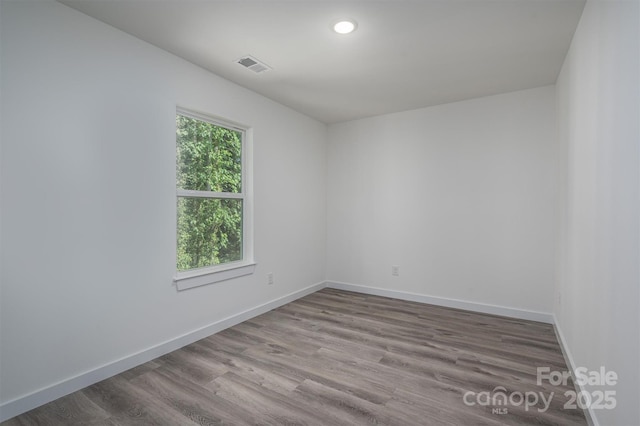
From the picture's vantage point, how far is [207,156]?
3104 mm

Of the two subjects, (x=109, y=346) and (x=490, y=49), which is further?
(x=490, y=49)

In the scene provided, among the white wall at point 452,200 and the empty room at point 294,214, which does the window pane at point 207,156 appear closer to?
the empty room at point 294,214

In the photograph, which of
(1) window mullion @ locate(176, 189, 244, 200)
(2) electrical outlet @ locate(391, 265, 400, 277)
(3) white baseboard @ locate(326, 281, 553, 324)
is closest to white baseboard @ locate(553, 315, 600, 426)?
(3) white baseboard @ locate(326, 281, 553, 324)

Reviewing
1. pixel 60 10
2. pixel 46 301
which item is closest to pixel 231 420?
pixel 46 301

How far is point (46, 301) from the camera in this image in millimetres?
1957

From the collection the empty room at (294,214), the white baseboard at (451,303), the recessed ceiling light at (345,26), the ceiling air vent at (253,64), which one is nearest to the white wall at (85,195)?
the empty room at (294,214)

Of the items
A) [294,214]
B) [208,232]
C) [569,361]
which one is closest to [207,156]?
[208,232]

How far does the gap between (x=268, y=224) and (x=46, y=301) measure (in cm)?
216

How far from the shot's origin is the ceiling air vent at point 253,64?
276 cm

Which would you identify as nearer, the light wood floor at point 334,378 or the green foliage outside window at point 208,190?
the light wood floor at point 334,378

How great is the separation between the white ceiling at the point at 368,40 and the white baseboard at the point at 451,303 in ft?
8.16

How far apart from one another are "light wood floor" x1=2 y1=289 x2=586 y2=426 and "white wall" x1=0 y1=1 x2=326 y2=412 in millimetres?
312

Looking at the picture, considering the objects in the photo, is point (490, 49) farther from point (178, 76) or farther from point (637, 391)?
point (178, 76)

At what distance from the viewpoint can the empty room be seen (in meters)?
1.80
